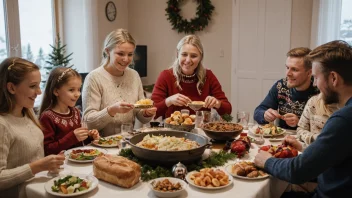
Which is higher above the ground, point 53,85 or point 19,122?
point 53,85

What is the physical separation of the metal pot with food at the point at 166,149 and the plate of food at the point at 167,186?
134mm

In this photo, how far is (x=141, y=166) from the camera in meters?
1.63

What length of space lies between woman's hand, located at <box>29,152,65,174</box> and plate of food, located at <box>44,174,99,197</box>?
0.07m

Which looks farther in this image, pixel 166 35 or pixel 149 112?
pixel 166 35

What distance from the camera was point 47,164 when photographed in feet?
4.92

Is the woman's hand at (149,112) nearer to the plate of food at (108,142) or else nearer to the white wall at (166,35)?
the plate of food at (108,142)

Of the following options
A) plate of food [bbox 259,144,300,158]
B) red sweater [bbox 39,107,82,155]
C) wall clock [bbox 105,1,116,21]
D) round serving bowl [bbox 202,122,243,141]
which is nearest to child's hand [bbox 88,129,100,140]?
red sweater [bbox 39,107,82,155]

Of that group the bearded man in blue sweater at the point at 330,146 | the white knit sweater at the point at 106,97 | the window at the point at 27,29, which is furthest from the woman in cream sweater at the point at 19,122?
the window at the point at 27,29

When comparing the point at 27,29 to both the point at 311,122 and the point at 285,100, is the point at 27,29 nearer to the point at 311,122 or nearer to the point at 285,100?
the point at 285,100

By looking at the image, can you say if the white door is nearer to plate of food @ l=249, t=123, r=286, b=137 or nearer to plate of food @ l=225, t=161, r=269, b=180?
plate of food @ l=249, t=123, r=286, b=137

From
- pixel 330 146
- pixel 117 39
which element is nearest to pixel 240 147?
pixel 330 146

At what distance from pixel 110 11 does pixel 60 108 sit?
3692 millimetres

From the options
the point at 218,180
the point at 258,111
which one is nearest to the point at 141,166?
the point at 218,180

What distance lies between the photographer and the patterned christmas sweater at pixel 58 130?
1.88 meters
